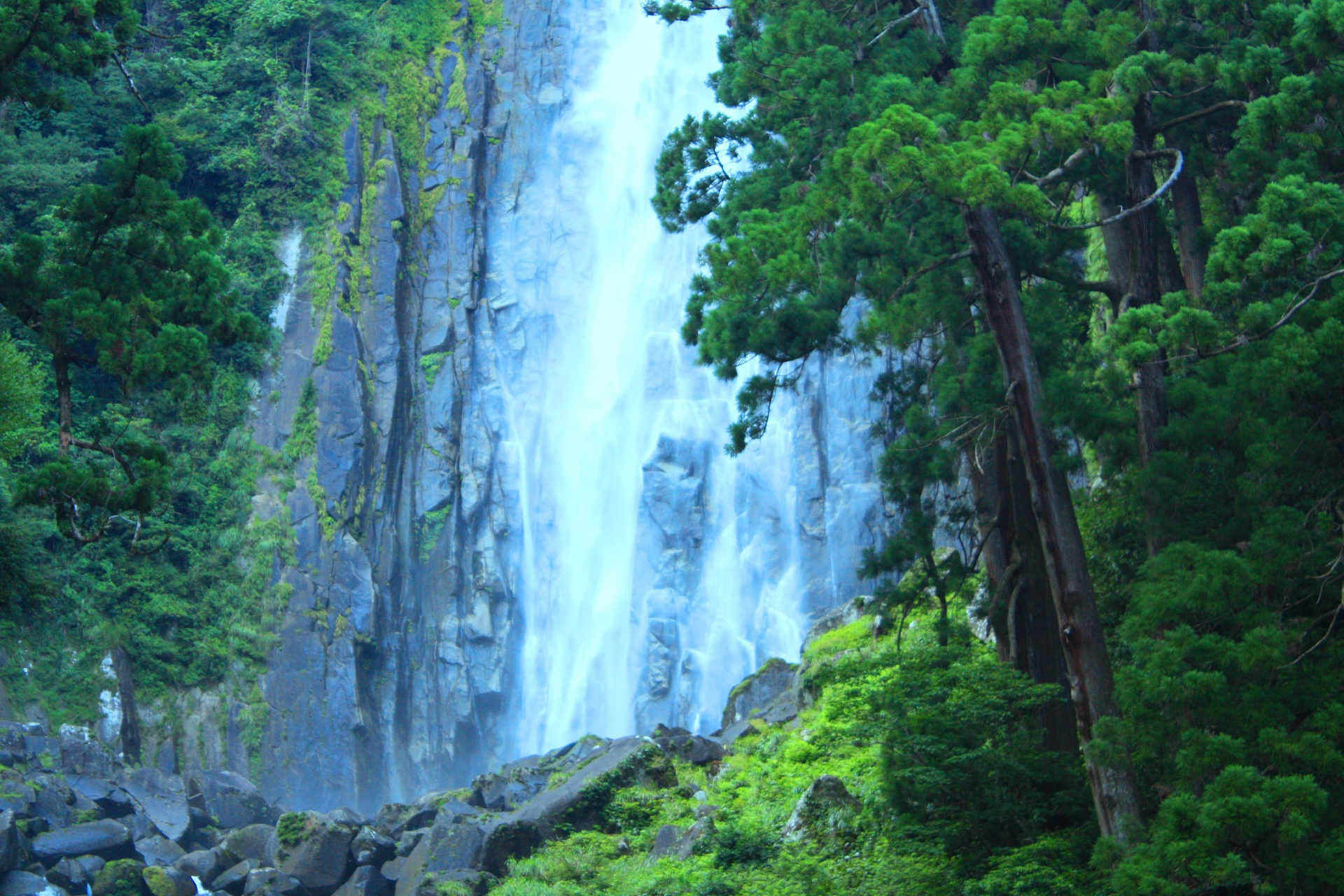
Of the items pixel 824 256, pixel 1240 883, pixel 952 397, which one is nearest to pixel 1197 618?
pixel 1240 883

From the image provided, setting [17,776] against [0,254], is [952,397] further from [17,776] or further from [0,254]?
[17,776]

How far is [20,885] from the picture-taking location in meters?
15.8

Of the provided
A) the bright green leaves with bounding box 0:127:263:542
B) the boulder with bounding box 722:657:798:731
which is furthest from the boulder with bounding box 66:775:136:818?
the bright green leaves with bounding box 0:127:263:542

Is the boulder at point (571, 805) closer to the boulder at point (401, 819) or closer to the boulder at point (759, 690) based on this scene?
the boulder at point (401, 819)

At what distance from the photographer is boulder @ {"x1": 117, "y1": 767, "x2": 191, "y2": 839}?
1945 centimetres

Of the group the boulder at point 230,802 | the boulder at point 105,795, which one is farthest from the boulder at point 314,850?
the boulder at point 230,802

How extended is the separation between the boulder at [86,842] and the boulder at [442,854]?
5074mm

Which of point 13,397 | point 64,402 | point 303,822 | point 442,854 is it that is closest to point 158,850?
point 303,822

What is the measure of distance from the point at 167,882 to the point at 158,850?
1.58m

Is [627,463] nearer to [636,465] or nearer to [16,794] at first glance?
[636,465]

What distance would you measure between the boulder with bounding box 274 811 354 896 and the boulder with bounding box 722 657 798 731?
604 cm

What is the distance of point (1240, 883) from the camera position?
19.3ft

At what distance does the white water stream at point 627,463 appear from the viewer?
2702cm

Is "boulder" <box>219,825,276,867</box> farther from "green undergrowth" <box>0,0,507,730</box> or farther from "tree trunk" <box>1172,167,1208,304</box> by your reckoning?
"tree trunk" <box>1172,167,1208,304</box>
